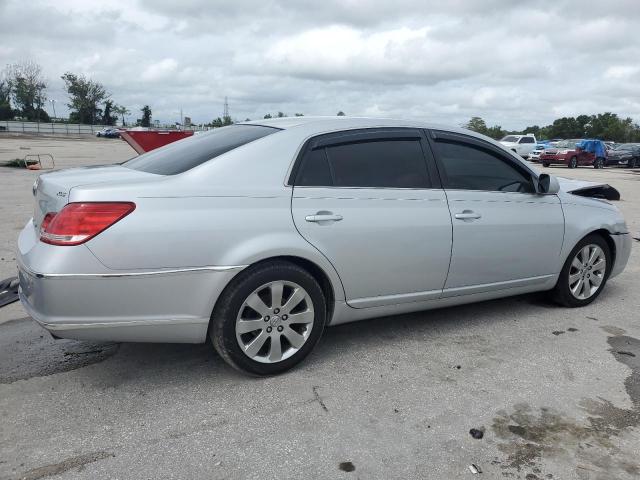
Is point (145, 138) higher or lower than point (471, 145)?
lower

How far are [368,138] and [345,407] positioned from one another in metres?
1.77

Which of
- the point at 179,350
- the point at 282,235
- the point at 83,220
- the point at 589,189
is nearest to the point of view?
the point at 83,220

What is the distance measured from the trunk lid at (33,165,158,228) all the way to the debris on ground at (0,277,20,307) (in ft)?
5.18

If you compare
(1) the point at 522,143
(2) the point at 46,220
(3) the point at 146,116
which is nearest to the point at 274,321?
(2) the point at 46,220

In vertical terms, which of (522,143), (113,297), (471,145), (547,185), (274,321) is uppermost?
(522,143)

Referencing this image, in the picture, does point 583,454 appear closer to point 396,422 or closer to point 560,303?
point 396,422

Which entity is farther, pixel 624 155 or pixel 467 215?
pixel 624 155

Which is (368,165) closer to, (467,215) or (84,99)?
(467,215)

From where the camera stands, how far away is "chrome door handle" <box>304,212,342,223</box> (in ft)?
10.9

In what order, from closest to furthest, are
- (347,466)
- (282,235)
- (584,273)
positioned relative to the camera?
(347,466) → (282,235) → (584,273)

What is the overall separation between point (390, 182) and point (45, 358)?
2.53 m

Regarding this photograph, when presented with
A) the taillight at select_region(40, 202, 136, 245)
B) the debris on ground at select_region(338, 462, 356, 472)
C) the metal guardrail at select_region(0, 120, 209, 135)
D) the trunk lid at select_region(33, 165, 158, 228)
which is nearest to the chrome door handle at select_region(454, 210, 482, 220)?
the debris on ground at select_region(338, 462, 356, 472)

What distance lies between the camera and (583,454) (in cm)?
269

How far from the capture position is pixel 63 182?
3.12 meters
